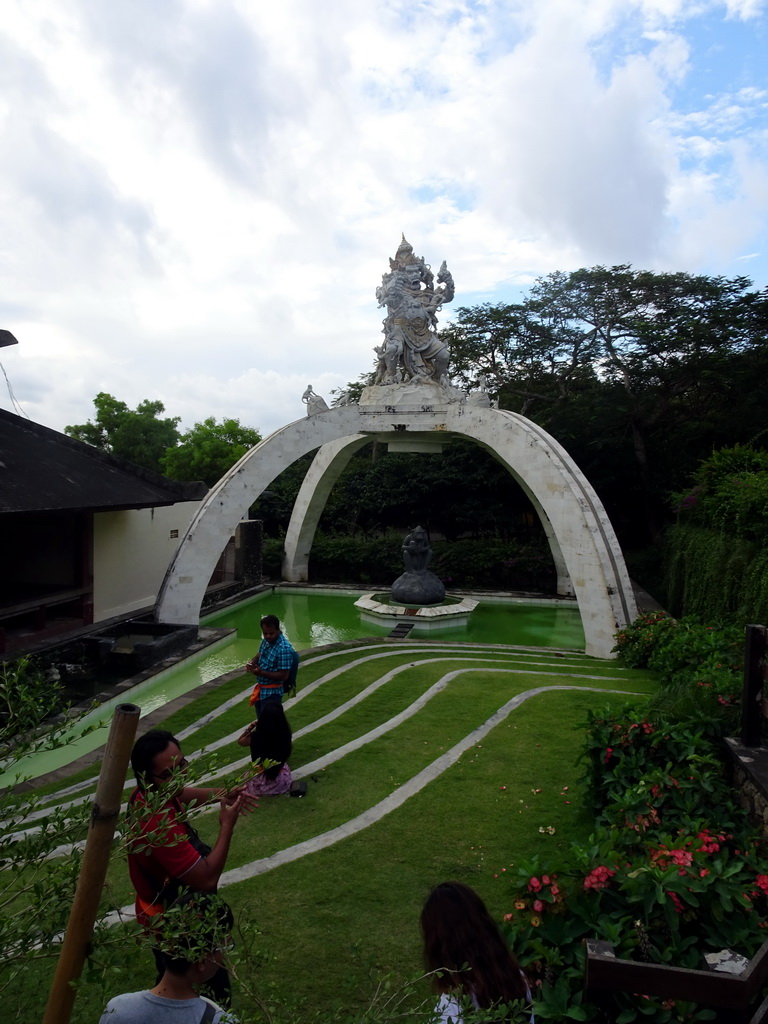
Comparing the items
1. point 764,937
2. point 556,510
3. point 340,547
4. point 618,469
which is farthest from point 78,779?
point 618,469

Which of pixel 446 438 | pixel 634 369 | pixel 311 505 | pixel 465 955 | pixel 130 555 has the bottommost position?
pixel 465 955

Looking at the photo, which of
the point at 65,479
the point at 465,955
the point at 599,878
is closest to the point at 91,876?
the point at 465,955

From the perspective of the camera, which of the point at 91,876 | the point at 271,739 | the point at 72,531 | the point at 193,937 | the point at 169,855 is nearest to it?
the point at 91,876

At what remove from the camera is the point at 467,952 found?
2178 millimetres

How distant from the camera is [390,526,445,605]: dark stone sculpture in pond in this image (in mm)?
13408

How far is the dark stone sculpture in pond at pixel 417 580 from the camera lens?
13408 millimetres

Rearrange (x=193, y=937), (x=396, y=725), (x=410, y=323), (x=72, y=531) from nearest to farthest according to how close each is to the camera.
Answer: (x=193, y=937)
(x=396, y=725)
(x=72, y=531)
(x=410, y=323)

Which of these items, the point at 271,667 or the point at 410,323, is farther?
the point at 410,323

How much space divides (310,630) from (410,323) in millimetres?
6771

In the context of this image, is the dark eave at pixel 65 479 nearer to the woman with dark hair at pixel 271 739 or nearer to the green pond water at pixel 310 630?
the green pond water at pixel 310 630

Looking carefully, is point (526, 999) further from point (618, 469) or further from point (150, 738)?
point (618, 469)

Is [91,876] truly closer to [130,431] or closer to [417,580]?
[417,580]

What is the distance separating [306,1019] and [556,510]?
9.53 m

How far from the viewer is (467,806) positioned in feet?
16.2
